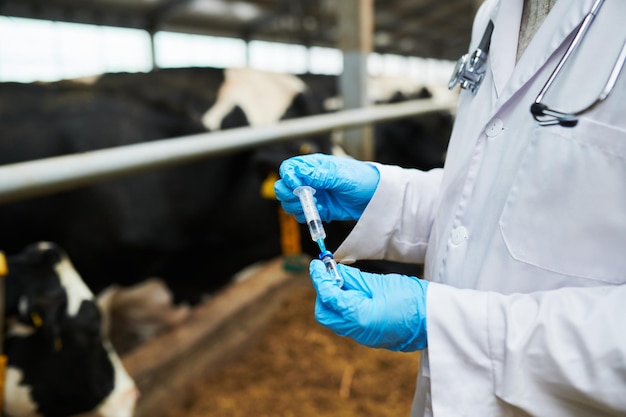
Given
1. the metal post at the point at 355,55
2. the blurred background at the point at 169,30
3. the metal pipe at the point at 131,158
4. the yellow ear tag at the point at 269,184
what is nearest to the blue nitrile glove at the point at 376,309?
the metal pipe at the point at 131,158

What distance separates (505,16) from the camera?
0.61 metres

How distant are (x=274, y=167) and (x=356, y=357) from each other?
2.51ft

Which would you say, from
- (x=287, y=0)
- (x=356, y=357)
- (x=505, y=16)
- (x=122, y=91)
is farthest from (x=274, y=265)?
(x=287, y=0)

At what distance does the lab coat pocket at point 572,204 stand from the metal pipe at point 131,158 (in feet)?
2.08

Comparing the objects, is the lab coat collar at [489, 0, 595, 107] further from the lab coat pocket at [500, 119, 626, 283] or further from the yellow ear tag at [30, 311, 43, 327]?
the yellow ear tag at [30, 311, 43, 327]

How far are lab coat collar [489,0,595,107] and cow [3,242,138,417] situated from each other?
984 mm

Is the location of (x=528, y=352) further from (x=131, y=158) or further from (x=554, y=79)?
(x=131, y=158)

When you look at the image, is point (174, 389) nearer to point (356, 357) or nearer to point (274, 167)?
point (356, 357)

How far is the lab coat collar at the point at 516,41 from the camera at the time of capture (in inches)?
20.4

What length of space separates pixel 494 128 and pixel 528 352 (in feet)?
0.83

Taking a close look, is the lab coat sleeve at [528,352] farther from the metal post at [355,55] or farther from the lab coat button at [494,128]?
the metal post at [355,55]

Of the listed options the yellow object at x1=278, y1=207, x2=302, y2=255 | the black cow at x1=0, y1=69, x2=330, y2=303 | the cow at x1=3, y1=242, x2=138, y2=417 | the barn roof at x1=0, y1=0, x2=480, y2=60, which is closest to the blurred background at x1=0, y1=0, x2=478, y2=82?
the barn roof at x1=0, y1=0, x2=480, y2=60

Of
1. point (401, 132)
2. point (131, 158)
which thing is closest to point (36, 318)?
point (131, 158)

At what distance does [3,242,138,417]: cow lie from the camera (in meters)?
1.06
